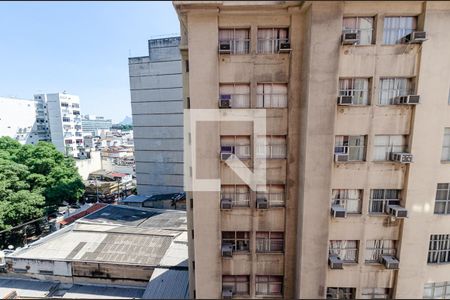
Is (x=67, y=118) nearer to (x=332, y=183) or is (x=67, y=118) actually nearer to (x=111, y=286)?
(x=111, y=286)

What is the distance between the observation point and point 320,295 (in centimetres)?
966

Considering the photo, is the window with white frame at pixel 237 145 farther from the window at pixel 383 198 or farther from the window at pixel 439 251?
the window at pixel 439 251

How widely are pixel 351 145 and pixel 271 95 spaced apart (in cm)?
381

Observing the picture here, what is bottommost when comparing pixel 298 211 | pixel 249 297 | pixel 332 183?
pixel 249 297

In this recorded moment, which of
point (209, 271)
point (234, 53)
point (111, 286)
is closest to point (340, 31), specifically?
point (234, 53)

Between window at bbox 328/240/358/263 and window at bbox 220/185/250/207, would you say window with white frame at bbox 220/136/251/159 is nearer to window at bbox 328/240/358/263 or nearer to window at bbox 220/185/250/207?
window at bbox 220/185/250/207

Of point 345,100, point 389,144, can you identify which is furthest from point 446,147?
point 345,100

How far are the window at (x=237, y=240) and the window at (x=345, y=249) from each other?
3.52m

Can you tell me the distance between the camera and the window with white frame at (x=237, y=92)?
9.68 metres

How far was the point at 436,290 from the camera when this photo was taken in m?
10.3

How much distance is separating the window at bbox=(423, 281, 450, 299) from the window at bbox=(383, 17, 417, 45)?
10466 mm

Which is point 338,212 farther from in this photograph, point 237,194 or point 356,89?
point 356,89

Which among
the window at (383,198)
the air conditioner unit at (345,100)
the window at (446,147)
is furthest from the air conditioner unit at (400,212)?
the air conditioner unit at (345,100)

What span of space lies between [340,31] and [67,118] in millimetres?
71118
